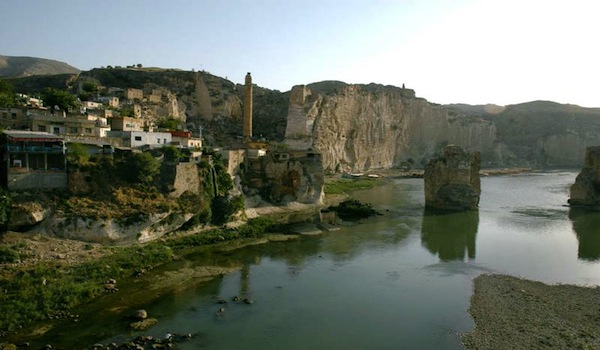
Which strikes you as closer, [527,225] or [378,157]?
[527,225]

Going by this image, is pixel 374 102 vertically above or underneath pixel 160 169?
above

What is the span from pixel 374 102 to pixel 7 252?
6918 cm

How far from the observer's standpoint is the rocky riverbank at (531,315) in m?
13.9

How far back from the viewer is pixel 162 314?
15453 mm

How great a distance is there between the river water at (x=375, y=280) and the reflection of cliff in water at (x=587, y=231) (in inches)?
4.7

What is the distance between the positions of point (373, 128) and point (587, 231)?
5199 centimetres

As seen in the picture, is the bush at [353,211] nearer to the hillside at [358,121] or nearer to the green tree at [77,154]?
the hillside at [358,121]

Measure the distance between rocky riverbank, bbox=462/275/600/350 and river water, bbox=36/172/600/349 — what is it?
25.5 inches

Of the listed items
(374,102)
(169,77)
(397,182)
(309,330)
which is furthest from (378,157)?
(309,330)

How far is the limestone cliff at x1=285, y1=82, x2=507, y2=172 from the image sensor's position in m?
62.0

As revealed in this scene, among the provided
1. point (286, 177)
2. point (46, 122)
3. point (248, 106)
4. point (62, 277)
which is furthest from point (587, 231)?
point (46, 122)

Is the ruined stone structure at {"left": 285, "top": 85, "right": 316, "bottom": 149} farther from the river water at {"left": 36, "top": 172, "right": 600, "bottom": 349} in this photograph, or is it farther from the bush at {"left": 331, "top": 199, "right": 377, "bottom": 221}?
the river water at {"left": 36, "top": 172, "right": 600, "bottom": 349}

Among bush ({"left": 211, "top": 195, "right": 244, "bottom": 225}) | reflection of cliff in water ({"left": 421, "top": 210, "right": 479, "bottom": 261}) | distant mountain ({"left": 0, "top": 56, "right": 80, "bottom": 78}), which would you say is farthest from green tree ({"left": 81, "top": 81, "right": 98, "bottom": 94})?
distant mountain ({"left": 0, "top": 56, "right": 80, "bottom": 78})

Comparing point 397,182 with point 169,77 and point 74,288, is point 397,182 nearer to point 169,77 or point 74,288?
point 169,77
